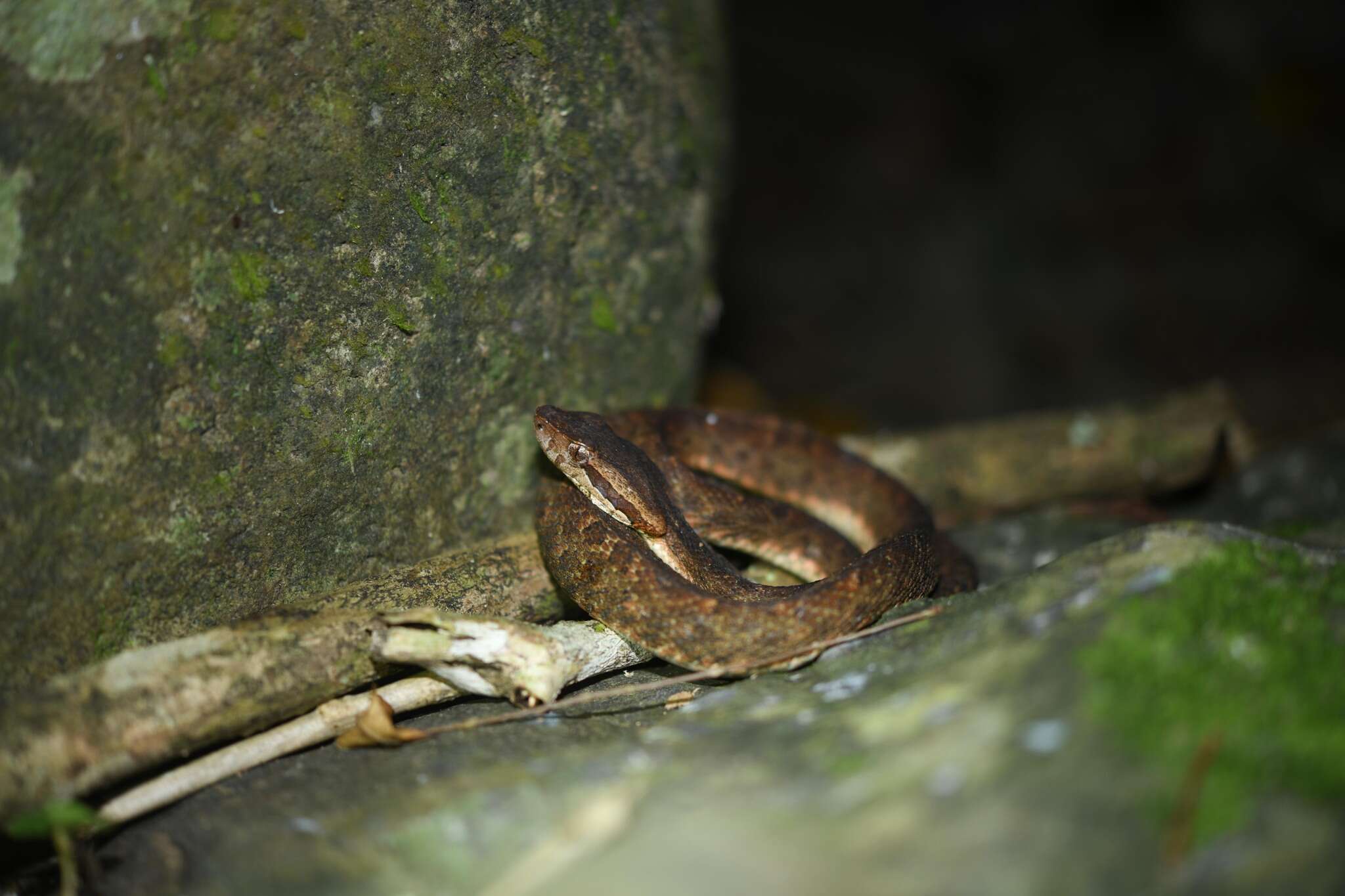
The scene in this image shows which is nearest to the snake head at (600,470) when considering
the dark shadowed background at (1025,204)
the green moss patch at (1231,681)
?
the green moss patch at (1231,681)

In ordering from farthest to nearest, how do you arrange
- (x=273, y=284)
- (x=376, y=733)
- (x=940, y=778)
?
1. (x=273, y=284)
2. (x=376, y=733)
3. (x=940, y=778)

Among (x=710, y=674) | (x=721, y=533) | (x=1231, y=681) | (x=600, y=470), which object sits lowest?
(x=710, y=674)

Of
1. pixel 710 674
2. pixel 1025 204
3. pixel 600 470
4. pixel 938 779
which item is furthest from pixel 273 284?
pixel 1025 204

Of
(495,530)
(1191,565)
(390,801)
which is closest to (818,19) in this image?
(495,530)

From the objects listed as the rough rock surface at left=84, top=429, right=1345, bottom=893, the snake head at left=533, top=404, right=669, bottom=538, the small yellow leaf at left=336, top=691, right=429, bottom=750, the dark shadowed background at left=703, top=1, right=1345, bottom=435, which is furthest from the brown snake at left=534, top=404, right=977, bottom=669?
the dark shadowed background at left=703, top=1, right=1345, bottom=435

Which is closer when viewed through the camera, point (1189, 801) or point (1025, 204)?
point (1189, 801)

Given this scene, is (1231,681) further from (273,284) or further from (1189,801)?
(273,284)

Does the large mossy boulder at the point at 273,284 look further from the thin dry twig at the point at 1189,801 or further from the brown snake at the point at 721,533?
the thin dry twig at the point at 1189,801
